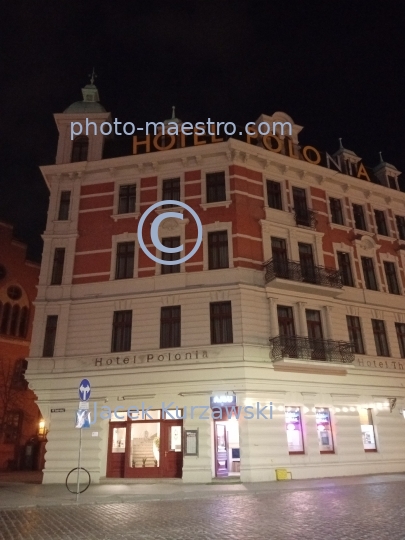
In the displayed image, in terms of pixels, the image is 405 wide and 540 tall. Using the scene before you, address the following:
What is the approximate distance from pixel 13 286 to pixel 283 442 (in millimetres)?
22013

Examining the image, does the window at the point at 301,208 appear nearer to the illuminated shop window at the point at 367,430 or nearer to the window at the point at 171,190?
the window at the point at 171,190

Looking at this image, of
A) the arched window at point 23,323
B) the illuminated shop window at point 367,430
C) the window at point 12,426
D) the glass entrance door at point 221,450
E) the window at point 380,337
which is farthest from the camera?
the arched window at point 23,323

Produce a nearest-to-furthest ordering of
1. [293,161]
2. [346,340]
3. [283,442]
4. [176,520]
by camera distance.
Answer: [176,520] → [283,442] → [346,340] → [293,161]

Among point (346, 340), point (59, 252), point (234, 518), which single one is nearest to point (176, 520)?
point (234, 518)

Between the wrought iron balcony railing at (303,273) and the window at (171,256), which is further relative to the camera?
the window at (171,256)

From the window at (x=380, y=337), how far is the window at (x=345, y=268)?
93.7 inches

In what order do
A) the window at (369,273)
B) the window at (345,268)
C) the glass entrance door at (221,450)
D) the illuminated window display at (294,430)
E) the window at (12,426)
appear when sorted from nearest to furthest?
the glass entrance door at (221,450) → the illuminated window display at (294,430) → the window at (345,268) → the window at (369,273) → the window at (12,426)

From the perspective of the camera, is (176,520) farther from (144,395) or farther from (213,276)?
(213,276)

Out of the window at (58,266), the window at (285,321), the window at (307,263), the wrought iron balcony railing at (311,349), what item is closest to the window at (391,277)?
the window at (307,263)

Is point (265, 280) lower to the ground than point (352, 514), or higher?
higher

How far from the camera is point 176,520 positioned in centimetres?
981

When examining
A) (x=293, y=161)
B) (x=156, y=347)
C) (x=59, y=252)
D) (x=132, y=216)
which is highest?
(x=293, y=161)

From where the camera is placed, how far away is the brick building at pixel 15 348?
89.9ft

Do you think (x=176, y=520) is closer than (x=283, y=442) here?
Yes
